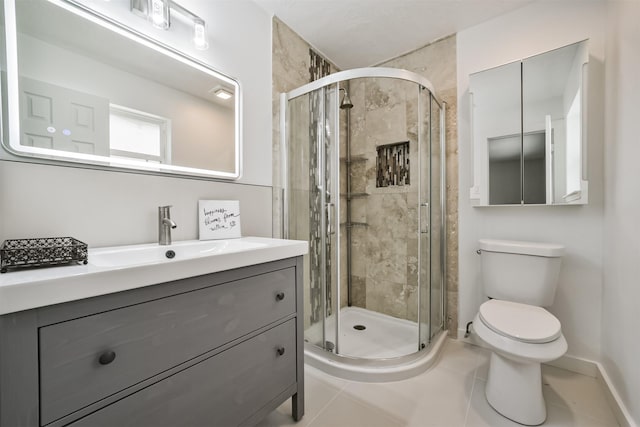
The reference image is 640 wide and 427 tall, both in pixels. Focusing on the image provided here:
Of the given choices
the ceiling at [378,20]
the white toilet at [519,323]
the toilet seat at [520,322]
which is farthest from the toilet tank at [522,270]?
the ceiling at [378,20]

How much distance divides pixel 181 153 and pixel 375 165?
60.6 inches

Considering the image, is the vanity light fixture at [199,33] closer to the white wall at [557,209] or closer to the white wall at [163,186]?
the white wall at [163,186]

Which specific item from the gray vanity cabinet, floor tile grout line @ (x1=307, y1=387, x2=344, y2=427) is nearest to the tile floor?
floor tile grout line @ (x1=307, y1=387, x2=344, y2=427)

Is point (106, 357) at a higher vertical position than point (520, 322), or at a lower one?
higher

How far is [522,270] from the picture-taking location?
1661 mm

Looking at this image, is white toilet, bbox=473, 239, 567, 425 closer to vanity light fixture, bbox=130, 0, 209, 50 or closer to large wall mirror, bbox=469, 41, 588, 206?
large wall mirror, bbox=469, 41, 588, 206

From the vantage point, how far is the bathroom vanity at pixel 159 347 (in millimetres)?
620

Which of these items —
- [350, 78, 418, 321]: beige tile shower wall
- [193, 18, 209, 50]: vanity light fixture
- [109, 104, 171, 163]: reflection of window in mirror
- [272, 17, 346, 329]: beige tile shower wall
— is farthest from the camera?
[350, 78, 418, 321]: beige tile shower wall

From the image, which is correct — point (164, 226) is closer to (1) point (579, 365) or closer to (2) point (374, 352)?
(2) point (374, 352)

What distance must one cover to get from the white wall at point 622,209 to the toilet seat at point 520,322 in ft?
0.95

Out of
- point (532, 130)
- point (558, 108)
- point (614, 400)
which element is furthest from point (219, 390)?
point (558, 108)

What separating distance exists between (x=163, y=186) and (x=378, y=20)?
1844 mm

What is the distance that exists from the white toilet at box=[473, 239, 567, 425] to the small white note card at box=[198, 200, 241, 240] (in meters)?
1.45

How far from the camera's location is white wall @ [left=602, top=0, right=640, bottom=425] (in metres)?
1.20
